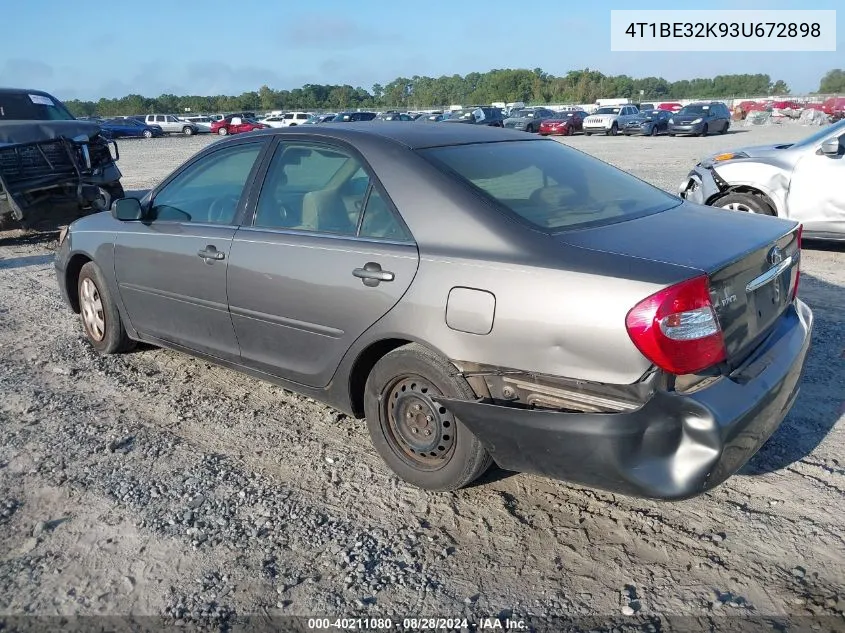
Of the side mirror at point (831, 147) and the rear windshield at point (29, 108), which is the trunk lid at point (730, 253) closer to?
the side mirror at point (831, 147)

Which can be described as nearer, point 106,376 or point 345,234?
point 345,234

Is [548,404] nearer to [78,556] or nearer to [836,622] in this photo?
[836,622]

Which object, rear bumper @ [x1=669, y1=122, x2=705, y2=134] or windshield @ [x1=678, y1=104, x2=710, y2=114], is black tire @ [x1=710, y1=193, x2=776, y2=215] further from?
windshield @ [x1=678, y1=104, x2=710, y2=114]

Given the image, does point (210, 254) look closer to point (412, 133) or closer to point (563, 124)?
point (412, 133)

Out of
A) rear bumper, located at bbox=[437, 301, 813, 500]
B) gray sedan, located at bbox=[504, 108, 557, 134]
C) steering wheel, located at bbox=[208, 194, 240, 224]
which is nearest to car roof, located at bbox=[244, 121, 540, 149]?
steering wheel, located at bbox=[208, 194, 240, 224]

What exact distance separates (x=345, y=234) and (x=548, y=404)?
1340mm

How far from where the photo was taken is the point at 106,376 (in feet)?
16.0

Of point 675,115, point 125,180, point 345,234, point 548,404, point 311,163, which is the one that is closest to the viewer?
point 548,404

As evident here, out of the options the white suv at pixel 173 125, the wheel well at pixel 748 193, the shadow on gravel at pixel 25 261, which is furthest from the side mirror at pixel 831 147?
the white suv at pixel 173 125

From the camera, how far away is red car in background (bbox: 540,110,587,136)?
39.3 metres

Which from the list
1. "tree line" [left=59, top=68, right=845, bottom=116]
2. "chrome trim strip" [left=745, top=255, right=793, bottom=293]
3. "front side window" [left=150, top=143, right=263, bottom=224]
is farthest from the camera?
"tree line" [left=59, top=68, right=845, bottom=116]

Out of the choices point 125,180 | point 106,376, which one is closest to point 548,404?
point 106,376

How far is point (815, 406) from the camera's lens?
161 inches

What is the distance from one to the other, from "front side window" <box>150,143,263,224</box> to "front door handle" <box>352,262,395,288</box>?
3.74 feet
